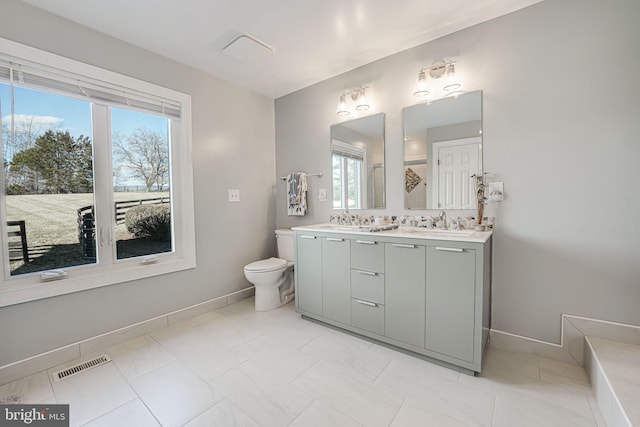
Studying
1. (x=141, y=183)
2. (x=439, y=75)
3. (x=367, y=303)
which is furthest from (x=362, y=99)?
(x=141, y=183)

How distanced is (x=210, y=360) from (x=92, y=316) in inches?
38.6

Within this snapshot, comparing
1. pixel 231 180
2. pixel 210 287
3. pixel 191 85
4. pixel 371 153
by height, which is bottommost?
pixel 210 287

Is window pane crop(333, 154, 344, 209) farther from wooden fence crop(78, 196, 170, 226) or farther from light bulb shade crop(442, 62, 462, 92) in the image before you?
wooden fence crop(78, 196, 170, 226)

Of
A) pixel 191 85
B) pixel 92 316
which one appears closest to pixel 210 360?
pixel 92 316

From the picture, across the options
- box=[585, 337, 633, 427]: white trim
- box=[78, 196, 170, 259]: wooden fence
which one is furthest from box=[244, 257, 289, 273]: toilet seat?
box=[585, 337, 633, 427]: white trim

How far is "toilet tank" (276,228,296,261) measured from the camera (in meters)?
2.93

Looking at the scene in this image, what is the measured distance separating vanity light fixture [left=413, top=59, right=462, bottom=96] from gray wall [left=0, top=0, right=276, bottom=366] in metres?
1.84

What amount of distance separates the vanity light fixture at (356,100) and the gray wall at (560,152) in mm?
588

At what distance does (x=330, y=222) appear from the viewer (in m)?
2.84

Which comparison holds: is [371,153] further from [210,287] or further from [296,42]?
[210,287]

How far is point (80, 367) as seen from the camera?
173 cm

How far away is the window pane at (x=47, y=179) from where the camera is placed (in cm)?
168

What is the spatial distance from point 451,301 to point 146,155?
8.82 ft

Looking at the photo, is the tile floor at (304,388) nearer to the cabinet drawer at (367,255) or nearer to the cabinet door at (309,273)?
the cabinet door at (309,273)
